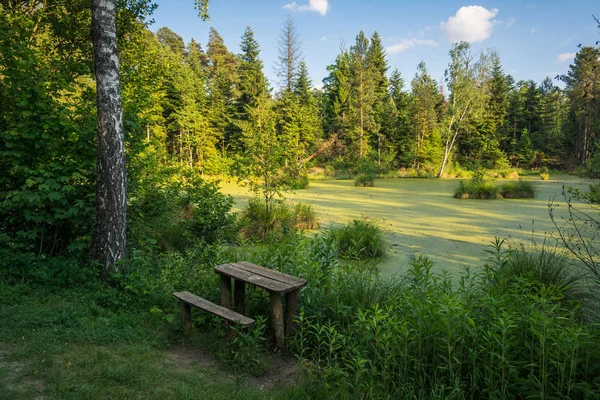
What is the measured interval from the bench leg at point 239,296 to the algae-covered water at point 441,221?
1.80m

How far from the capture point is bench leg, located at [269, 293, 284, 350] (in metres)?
2.21

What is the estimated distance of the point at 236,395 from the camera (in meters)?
1.77

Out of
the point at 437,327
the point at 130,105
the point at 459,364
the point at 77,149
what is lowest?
the point at 459,364

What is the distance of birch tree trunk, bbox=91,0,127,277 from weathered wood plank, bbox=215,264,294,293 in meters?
1.08

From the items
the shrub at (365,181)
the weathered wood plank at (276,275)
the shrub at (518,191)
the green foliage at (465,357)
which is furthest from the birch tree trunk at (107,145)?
the shrub at (365,181)

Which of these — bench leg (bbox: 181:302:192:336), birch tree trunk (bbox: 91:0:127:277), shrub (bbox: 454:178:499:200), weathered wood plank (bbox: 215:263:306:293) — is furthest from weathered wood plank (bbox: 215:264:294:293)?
shrub (bbox: 454:178:499:200)

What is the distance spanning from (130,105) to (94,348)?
2406 mm

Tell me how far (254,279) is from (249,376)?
570 mm

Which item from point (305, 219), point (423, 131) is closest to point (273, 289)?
point (305, 219)

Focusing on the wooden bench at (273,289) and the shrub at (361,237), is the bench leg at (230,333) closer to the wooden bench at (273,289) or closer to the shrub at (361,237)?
the wooden bench at (273,289)

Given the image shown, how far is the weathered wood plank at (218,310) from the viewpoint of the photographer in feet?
6.84

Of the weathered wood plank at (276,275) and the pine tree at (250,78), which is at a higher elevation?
the pine tree at (250,78)

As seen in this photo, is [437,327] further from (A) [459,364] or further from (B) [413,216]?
(B) [413,216]

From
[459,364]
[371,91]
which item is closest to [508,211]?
[459,364]
